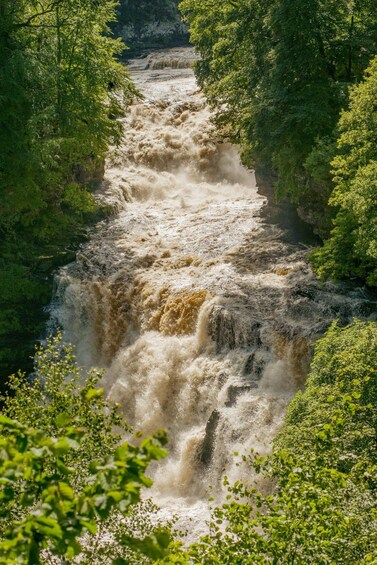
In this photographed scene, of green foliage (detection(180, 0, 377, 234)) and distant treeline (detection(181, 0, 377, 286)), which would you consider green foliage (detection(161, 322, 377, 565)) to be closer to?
distant treeline (detection(181, 0, 377, 286))

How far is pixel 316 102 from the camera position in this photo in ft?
66.0

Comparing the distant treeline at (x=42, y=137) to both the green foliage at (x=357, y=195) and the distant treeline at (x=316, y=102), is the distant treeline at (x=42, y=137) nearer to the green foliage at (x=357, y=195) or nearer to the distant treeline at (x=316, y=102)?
the distant treeline at (x=316, y=102)

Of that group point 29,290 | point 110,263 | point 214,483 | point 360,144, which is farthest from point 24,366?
point 360,144

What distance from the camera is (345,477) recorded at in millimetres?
8273

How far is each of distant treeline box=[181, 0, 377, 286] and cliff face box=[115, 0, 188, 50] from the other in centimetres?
3575

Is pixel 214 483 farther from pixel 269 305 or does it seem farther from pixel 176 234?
pixel 176 234

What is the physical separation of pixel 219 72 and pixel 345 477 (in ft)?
66.6

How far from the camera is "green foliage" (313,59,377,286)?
1548 cm

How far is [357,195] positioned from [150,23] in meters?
48.4

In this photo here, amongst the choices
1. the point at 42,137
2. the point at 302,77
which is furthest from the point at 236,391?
the point at 42,137

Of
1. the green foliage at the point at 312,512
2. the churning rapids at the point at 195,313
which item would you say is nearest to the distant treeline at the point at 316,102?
the churning rapids at the point at 195,313

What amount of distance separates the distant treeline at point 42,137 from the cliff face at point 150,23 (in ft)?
111

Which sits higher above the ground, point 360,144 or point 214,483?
point 360,144

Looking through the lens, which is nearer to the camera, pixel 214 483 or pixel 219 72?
pixel 214 483
